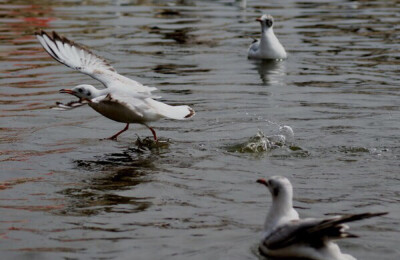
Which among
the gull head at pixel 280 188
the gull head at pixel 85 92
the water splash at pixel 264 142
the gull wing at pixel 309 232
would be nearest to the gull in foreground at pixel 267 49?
the water splash at pixel 264 142

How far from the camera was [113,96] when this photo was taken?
10.5 m

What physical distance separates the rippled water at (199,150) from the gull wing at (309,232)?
50 cm

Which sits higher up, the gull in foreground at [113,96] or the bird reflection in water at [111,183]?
the gull in foreground at [113,96]

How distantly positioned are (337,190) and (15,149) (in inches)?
162

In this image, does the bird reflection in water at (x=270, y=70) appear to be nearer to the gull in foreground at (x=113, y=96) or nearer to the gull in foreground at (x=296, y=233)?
the gull in foreground at (x=113, y=96)

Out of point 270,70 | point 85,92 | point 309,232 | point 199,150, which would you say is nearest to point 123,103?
point 85,92

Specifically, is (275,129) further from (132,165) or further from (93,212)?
(93,212)

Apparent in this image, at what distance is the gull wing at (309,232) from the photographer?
620 centimetres

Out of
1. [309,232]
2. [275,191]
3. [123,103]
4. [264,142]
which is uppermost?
[275,191]

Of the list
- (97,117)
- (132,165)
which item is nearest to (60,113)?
(97,117)

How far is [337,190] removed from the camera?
8.80 meters

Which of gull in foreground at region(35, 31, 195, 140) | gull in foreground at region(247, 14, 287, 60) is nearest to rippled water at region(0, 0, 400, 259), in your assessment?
gull in foreground at region(247, 14, 287, 60)

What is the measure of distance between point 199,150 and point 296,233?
4223mm

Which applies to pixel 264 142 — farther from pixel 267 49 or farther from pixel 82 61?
pixel 267 49
